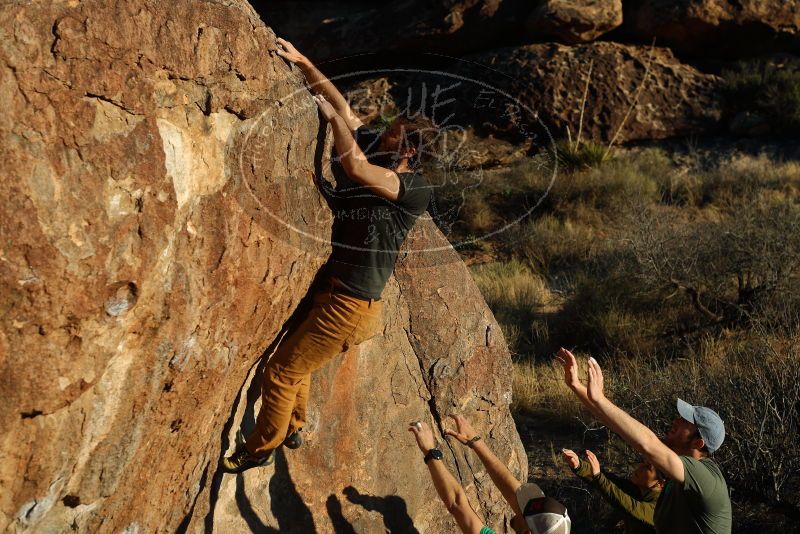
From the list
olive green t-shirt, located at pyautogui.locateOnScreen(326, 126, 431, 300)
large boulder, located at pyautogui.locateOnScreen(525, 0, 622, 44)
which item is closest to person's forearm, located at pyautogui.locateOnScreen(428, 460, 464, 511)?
Answer: olive green t-shirt, located at pyautogui.locateOnScreen(326, 126, 431, 300)

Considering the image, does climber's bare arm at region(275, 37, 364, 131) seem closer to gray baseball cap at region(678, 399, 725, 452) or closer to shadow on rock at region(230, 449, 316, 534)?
shadow on rock at region(230, 449, 316, 534)

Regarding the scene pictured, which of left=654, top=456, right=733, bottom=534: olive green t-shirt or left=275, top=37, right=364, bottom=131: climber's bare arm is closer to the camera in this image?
left=654, top=456, right=733, bottom=534: olive green t-shirt

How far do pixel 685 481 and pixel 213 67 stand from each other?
2406mm

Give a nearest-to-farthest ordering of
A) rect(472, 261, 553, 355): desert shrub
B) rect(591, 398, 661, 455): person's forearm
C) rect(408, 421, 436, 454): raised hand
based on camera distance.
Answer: rect(591, 398, 661, 455): person's forearm
rect(408, 421, 436, 454): raised hand
rect(472, 261, 553, 355): desert shrub

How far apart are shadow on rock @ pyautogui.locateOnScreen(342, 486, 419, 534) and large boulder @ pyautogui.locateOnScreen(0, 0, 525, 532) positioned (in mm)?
313

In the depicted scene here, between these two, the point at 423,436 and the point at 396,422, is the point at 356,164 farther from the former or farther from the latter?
the point at 396,422

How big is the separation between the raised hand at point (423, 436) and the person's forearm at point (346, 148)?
1447mm

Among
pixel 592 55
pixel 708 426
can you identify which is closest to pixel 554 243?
pixel 592 55

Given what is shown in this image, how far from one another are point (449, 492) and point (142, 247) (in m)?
2.01

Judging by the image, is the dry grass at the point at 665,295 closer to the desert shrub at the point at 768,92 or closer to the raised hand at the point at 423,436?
the desert shrub at the point at 768,92

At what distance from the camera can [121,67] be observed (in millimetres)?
2822

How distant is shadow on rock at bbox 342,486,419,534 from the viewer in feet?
14.2

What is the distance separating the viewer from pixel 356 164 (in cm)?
340

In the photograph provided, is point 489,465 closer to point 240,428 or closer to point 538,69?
point 240,428
